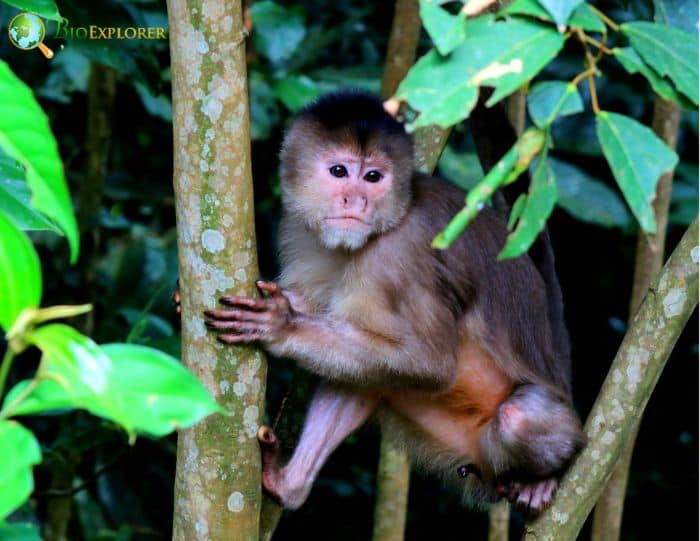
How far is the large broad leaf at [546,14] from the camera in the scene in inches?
69.6

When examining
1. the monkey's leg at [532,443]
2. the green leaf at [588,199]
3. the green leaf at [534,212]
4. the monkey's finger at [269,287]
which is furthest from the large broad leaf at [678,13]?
the green leaf at [588,199]

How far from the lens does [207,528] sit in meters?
2.66

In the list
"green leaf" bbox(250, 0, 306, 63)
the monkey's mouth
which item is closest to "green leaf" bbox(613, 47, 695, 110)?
the monkey's mouth

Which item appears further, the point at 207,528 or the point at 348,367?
the point at 348,367

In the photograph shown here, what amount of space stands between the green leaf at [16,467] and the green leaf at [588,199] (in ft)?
13.2

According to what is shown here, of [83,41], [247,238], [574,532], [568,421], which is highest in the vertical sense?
[83,41]

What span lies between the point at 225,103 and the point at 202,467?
950 mm

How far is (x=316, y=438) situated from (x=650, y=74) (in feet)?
6.83

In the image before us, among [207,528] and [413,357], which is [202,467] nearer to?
[207,528]

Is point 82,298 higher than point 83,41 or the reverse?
the reverse

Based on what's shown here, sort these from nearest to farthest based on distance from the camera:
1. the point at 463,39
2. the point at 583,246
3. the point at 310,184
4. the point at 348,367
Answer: the point at 463,39, the point at 348,367, the point at 310,184, the point at 583,246

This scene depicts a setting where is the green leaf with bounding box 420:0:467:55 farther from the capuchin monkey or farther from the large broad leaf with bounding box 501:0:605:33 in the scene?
the capuchin monkey

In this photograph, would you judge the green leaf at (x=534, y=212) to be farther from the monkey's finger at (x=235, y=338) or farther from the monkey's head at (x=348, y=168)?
the monkey's head at (x=348, y=168)

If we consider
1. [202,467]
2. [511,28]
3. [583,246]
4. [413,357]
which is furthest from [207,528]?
[583,246]
